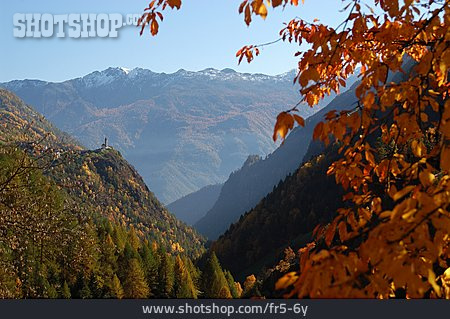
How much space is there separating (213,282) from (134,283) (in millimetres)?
12295

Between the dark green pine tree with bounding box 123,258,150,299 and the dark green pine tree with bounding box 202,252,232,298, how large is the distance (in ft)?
30.3

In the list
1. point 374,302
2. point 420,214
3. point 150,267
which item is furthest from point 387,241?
point 150,267

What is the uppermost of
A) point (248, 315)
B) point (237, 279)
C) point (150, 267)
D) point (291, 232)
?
point (248, 315)

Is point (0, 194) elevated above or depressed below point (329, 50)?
below

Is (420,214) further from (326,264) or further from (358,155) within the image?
(358,155)

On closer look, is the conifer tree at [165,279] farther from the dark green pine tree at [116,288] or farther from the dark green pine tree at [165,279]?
the dark green pine tree at [116,288]

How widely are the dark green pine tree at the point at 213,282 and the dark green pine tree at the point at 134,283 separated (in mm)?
9249

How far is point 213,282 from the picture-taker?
5978cm

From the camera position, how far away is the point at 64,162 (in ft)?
33.6

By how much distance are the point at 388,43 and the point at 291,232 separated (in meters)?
128

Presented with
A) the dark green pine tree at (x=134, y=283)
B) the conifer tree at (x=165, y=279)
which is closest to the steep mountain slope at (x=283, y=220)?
the conifer tree at (x=165, y=279)

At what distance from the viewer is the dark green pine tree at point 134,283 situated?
172 ft

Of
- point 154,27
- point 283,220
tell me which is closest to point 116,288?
point 154,27

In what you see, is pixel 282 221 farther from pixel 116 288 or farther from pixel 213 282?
pixel 116 288
